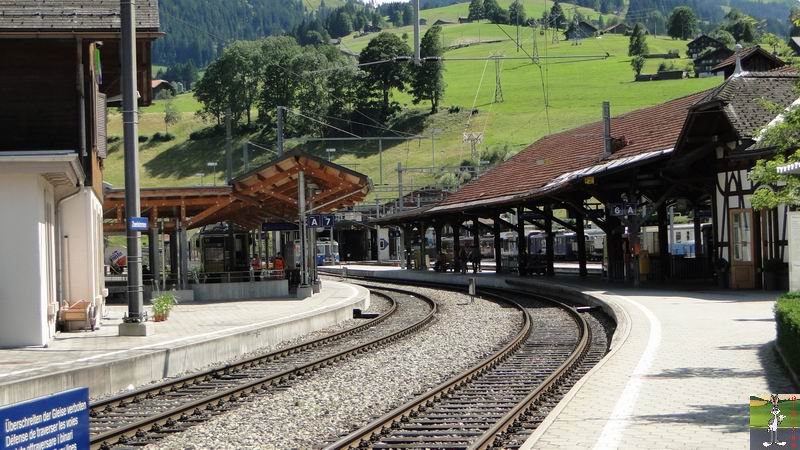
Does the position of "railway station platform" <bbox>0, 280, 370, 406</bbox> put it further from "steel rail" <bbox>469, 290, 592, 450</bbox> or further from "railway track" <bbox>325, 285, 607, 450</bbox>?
"steel rail" <bbox>469, 290, 592, 450</bbox>

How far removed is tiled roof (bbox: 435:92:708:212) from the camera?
3722 centimetres

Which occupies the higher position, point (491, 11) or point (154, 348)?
point (491, 11)

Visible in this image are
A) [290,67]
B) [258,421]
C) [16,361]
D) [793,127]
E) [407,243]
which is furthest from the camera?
[290,67]

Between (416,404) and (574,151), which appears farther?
(574,151)

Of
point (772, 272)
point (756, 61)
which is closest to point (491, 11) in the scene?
point (756, 61)

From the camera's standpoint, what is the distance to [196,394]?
1378 cm

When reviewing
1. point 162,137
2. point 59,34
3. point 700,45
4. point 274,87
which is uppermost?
point 700,45

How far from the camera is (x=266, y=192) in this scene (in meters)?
31.2

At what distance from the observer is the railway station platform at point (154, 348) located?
517 inches

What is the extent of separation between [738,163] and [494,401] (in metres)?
19.7

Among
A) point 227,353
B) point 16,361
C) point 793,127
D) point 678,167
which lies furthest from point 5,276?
point 678,167

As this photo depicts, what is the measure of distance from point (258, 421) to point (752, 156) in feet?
66.3

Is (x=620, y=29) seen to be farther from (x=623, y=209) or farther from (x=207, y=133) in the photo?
(x=623, y=209)

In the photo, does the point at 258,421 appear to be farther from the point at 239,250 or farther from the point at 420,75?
the point at 420,75
